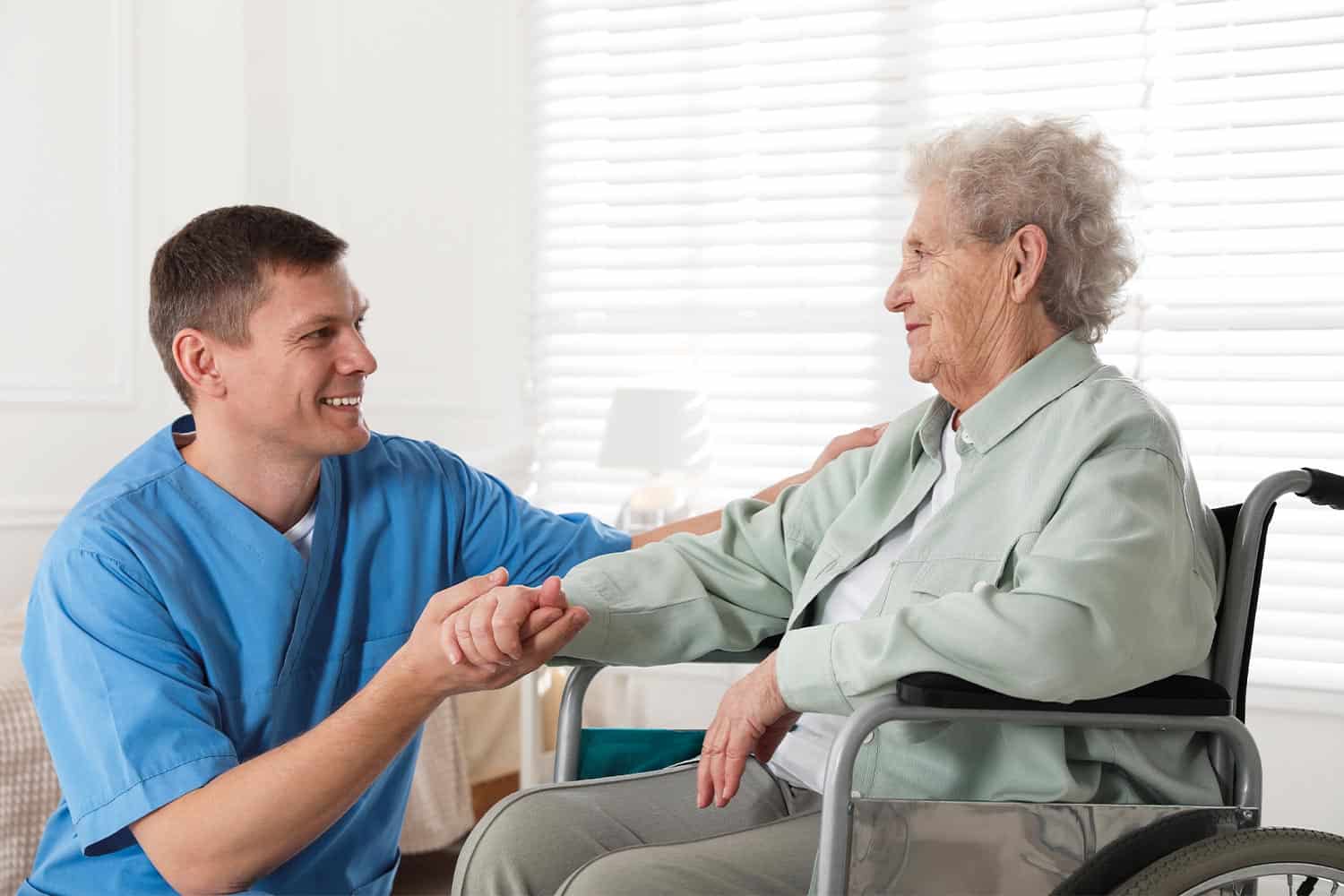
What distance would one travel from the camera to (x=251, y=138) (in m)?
3.48

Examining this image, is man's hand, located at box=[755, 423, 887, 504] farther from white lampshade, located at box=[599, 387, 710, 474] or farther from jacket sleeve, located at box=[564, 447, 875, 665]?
white lampshade, located at box=[599, 387, 710, 474]

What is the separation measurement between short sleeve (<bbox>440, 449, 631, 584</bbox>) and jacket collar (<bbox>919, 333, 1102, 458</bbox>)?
1.86ft

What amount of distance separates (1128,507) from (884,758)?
353mm

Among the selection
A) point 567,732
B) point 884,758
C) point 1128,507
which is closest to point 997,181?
point 1128,507

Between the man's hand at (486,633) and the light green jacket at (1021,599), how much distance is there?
0.48ft

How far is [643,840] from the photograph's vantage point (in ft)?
4.71

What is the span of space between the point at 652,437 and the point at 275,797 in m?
1.85

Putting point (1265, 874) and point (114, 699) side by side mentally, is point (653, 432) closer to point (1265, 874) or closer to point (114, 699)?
point (114, 699)

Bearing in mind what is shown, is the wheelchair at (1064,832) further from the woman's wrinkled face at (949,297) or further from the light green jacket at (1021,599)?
the woman's wrinkled face at (949,297)

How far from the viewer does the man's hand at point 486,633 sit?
1289 mm

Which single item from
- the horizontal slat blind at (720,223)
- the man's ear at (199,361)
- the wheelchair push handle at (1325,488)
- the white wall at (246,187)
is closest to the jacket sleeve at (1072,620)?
the wheelchair push handle at (1325,488)

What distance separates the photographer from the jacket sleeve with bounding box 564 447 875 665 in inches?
60.4

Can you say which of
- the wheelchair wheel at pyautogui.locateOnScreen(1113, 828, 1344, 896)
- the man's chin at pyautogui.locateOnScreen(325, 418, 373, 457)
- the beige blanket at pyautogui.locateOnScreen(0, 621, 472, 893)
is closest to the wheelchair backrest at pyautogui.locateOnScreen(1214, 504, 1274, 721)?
the wheelchair wheel at pyautogui.locateOnScreen(1113, 828, 1344, 896)

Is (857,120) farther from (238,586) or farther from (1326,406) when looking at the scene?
(238,586)
